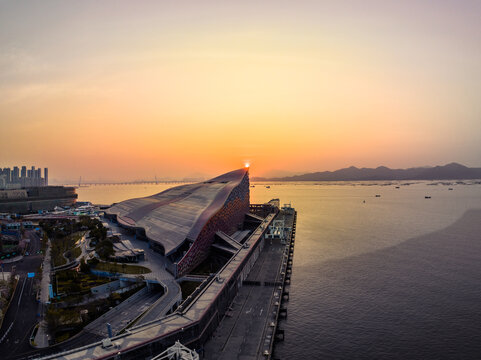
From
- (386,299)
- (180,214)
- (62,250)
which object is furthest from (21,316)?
(386,299)

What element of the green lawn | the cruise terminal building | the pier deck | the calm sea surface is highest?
the cruise terminal building

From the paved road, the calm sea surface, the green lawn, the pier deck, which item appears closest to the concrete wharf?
the pier deck

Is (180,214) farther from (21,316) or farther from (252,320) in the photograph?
(252,320)

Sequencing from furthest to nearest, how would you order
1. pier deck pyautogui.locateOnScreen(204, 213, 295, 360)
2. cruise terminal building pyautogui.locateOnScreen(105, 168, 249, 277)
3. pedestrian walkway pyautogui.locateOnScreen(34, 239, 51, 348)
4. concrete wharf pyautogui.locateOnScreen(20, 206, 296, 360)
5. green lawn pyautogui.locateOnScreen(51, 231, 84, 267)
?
green lawn pyautogui.locateOnScreen(51, 231, 84, 267) < cruise terminal building pyautogui.locateOnScreen(105, 168, 249, 277) < pedestrian walkway pyautogui.locateOnScreen(34, 239, 51, 348) < pier deck pyautogui.locateOnScreen(204, 213, 295, 360) < concrete wharf pyautogui.locateOnScreen(20, 206, 296, 360)

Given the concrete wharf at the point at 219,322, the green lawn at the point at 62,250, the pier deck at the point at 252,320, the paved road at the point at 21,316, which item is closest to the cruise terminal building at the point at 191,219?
the concrete wharf at the point at 219,322

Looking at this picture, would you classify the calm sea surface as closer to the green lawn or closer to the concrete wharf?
the concrete wharf

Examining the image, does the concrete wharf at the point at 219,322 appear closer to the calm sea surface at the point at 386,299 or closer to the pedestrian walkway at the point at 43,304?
the calm sea surface at the point at 386,299
